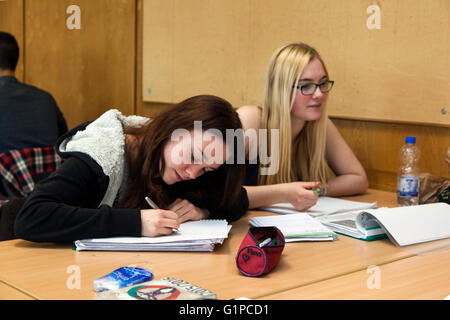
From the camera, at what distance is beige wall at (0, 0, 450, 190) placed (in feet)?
11.4

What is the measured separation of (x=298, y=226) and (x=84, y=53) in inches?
94.3

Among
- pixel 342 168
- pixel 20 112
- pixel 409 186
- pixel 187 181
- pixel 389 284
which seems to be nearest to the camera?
pixel 389 284

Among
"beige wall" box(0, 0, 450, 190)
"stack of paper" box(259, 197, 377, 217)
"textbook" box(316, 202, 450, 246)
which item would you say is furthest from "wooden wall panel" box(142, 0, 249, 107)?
"textbook" box(316, 202, 450, 246)

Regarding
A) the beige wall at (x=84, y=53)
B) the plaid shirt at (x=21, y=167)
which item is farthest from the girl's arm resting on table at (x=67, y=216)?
the beige wall at (x=84, y=53)

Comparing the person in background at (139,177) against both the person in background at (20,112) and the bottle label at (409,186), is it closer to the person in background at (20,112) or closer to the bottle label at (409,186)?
the bottle label at (409,186)

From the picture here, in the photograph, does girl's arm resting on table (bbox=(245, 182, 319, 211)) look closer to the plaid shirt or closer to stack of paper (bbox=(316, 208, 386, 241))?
stack of paper (bbox=(316, 208, 386, 241))

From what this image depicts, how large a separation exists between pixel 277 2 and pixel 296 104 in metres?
0.78

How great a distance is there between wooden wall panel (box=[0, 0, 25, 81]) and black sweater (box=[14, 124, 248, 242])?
216cm

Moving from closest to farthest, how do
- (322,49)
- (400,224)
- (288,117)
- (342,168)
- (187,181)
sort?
(400,224) → (187,181) → (288,117) → (342,168) → (322,49)

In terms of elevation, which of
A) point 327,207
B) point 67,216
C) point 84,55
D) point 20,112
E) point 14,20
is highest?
point 14,20

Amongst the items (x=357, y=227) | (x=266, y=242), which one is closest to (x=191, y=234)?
(x=266, y=242)

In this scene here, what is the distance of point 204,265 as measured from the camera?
4.53ft

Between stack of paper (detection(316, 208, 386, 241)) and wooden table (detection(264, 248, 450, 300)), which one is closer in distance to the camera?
wooden table (detection(264, 248, 450, 300))

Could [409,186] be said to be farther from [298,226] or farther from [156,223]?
[156,223]
